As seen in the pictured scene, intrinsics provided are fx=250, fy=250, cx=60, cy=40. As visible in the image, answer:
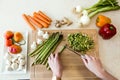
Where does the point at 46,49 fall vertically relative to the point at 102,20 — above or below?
below

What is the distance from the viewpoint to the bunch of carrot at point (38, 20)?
5.22 feet

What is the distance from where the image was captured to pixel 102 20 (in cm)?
157

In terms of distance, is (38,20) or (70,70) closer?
(70,70)

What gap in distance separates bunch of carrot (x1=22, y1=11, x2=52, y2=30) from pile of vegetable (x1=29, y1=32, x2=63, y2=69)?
4.4 inches

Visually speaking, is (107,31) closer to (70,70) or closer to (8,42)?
(70,70)

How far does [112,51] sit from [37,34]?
474 millimetres

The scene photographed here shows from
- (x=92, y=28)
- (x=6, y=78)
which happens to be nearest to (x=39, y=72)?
(x=6, y=78)

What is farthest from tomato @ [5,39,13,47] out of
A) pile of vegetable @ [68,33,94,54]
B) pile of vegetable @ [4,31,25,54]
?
pile of vegetable @ [68,33,94,54]

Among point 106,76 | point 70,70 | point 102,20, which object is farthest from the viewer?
point 102,20

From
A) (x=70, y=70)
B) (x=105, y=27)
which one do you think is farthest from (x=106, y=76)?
(x=105, y=27)

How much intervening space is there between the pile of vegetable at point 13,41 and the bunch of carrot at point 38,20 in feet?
0.36

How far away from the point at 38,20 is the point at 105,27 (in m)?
0.42

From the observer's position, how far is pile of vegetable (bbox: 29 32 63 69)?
1.48m

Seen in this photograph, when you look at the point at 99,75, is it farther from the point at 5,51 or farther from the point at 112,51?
the point at 5,51
